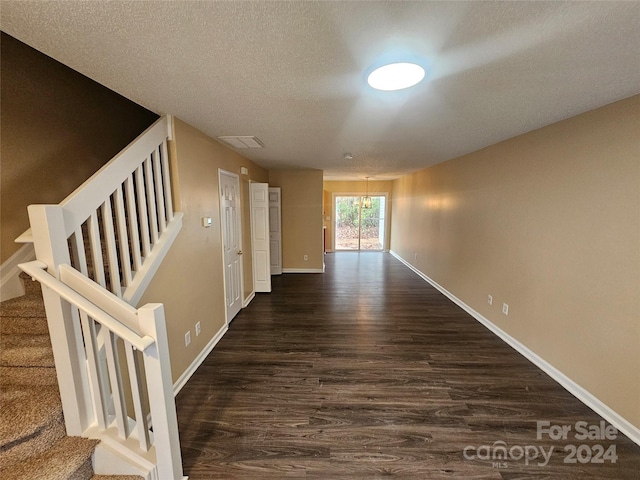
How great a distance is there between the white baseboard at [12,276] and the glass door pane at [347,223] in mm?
7365

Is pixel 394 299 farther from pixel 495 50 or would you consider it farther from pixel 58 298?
pixel 58 298

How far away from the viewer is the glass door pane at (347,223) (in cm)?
873

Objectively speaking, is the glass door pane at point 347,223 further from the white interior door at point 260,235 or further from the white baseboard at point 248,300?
the white baseboard at point 248,300

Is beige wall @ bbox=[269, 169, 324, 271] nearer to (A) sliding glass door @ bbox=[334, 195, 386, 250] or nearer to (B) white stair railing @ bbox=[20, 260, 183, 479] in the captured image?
(A) sliding glass door @ bbox=[334, 195, 386, 250]

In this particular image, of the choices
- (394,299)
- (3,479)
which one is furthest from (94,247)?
(394,299)

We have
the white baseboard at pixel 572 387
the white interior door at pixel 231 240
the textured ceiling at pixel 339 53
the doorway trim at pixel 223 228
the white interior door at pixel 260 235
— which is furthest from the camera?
the white interior door at pixel 260 235

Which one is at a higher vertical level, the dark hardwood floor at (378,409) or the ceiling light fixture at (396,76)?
the ceiling light fixture at (396,76)

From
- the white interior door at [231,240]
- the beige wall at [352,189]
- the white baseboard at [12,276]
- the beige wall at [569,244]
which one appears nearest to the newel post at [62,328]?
the white baseboard at [12,276]

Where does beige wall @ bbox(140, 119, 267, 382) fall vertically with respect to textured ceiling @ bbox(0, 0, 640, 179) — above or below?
below

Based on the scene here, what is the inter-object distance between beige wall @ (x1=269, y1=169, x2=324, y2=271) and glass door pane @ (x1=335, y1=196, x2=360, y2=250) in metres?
2.80

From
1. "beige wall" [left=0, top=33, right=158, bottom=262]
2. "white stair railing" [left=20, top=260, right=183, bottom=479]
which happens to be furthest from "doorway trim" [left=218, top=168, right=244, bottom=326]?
"white stair railing" [left=20, top=260, right=183, bottom=479]

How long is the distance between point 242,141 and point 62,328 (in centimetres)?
239

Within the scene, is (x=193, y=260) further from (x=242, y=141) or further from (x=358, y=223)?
(x=358, y=223)

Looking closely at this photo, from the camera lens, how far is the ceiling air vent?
2869mm
